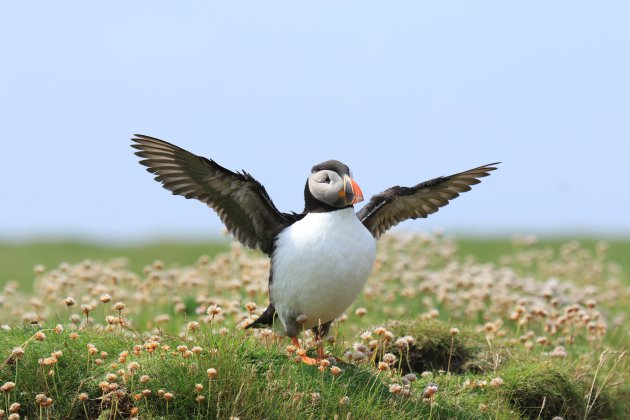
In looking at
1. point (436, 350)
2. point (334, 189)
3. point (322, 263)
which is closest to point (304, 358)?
point (322, 263)

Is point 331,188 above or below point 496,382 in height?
above

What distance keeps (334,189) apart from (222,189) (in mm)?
1083

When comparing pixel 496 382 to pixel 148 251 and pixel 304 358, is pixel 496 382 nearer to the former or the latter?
pixel 304 358

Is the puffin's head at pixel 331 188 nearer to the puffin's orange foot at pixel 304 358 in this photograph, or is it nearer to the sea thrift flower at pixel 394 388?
the puffin's orange foot at pixel 304 358

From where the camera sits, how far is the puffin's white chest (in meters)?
7.03

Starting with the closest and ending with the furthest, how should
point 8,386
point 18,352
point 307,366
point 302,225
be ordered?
1. point 8,386
2. point 18,352
3. point 307,366
4. point 302,225

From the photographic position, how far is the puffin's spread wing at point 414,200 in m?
8.19

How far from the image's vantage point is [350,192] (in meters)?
7.07

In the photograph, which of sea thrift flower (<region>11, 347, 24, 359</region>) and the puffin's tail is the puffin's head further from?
sea thrift flower (<region>11, 347, 24, 359</region>)

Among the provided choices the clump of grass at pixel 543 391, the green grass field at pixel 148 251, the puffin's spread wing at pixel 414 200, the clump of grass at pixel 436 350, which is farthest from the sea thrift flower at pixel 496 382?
the green grass field at pixel 148 251

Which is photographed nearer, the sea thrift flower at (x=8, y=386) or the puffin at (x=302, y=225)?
the sea thrift flower at (x=8, y=386)

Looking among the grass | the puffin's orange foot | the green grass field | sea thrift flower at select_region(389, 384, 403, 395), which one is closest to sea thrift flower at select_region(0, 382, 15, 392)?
the grass

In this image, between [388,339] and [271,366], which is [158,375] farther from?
[388,339]

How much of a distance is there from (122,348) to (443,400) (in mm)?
2529
